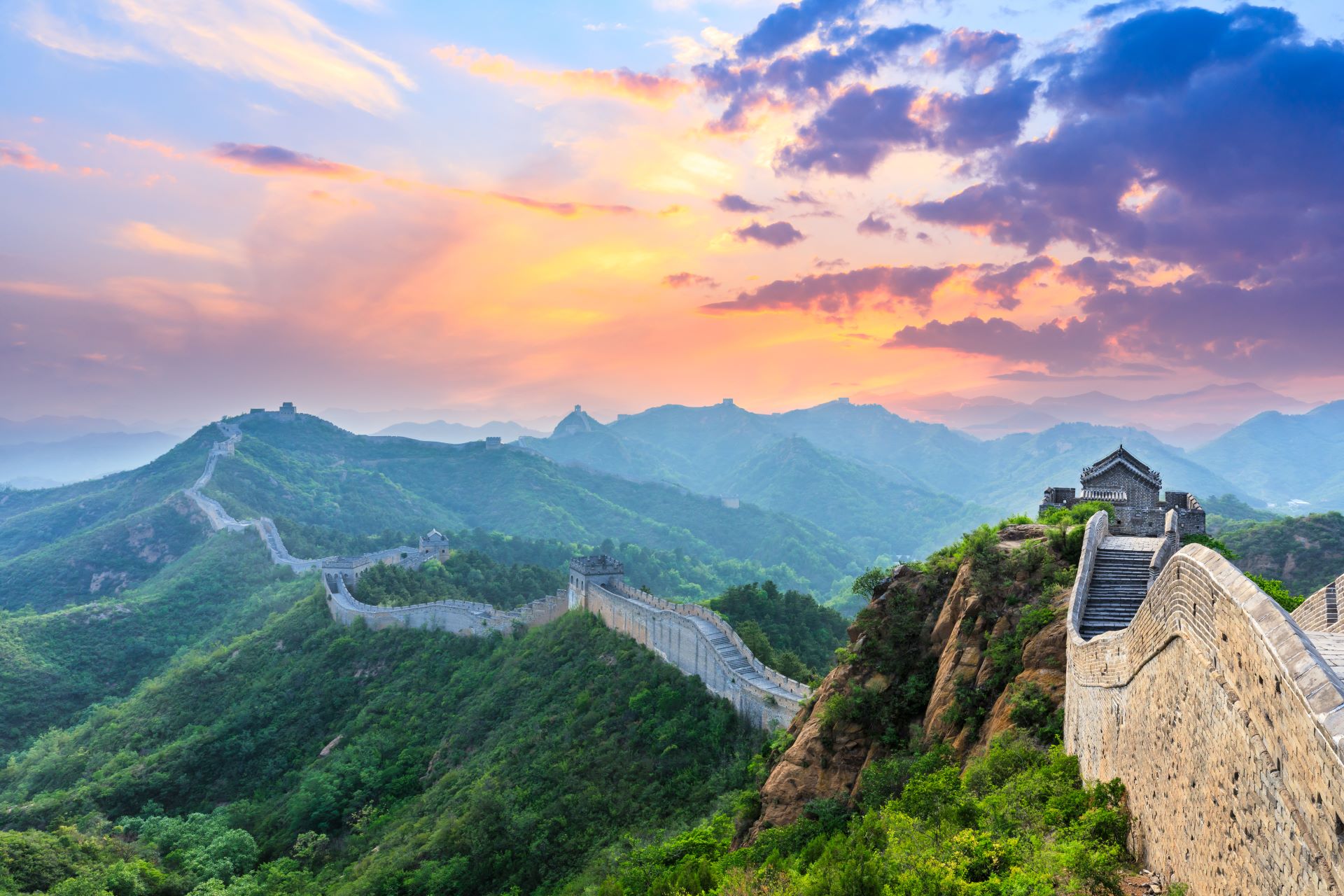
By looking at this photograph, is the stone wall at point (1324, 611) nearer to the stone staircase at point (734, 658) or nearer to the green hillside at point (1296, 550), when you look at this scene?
the stone staircase at point (734, 658)

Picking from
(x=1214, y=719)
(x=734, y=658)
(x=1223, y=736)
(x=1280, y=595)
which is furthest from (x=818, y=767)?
(x=1223, y=736)

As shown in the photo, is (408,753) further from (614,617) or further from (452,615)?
(614,617)

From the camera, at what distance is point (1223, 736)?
794 centimetres

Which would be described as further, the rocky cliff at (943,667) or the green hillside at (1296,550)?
the green hillside at (1296,550)

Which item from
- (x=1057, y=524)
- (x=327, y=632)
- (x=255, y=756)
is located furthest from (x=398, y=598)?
(x=1057, y=524)

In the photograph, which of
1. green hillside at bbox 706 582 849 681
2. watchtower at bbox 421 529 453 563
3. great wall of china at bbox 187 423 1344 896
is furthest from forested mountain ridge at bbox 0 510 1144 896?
watchtower at bbox 421 529 453 563

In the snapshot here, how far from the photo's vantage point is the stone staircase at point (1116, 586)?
16.1 m

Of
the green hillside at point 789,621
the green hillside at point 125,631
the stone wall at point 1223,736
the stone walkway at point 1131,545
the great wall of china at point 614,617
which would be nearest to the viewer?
the stone wall at point 1223,736

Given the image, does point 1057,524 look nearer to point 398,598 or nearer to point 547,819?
point 547,819

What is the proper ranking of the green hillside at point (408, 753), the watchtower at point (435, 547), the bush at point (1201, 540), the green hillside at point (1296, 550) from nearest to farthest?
the bush at point (1201, 540) → the green hillside at point (408, 753) → the green hillside at point (1296, 550) → the watchtower at point (435, 547)

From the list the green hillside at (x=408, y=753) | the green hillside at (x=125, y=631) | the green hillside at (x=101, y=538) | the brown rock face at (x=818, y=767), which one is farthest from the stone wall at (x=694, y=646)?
the green hillside at (x=101, y=538)

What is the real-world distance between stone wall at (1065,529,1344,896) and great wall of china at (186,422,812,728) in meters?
20.0

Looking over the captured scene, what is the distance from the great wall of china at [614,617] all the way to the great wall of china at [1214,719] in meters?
18.0

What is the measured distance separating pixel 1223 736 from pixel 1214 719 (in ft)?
0.92
